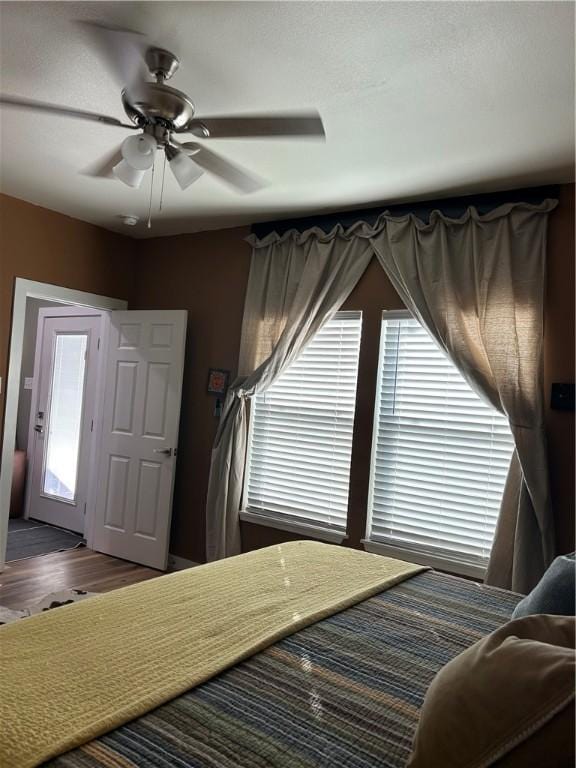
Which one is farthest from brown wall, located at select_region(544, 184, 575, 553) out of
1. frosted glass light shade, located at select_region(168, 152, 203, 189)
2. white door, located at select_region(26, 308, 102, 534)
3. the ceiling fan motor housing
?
white door, located at select_region(26, 308, 102, 534)

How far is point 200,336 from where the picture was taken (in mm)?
4625

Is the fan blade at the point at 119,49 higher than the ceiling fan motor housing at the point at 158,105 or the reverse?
higher

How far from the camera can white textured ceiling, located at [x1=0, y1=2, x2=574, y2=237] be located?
6.28ft

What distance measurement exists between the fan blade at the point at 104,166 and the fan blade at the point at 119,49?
791mm

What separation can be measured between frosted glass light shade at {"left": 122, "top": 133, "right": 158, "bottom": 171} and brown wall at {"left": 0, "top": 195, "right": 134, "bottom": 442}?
2.33 m

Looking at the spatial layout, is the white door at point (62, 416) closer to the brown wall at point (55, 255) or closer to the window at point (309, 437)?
the brown wall at point (55, 255)

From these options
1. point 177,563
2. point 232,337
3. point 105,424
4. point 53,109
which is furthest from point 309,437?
point 53,109

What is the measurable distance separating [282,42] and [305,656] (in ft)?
6.71

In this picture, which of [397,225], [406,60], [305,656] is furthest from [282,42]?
[305,656]

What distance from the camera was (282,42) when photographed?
2.04 metres

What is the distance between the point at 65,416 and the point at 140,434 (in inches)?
57.5

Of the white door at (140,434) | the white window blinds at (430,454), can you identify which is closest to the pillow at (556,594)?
the white window blinds at (430,454)

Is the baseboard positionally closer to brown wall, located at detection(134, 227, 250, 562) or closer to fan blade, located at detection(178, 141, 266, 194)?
brown wall, located at detection(134, 227, 250, 562)

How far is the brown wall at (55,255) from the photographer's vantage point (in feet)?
13.4
